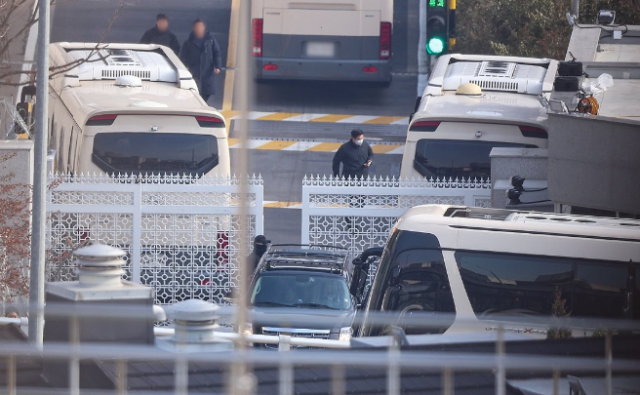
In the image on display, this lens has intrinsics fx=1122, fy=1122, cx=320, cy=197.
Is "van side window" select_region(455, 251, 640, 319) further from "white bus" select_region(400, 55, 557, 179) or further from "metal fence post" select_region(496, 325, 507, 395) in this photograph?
"white bus" select_region(400, 55, 557, 179)

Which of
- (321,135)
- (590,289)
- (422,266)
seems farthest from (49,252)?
(321,135)

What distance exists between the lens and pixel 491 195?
13.2 metres

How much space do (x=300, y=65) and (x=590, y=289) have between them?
13485 mm

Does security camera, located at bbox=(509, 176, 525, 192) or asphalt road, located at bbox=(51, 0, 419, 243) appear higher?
asphalt road, located at bbox=(51, 0, 419, 243)

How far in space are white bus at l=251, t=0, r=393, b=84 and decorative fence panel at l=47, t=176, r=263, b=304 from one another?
7.14 meters

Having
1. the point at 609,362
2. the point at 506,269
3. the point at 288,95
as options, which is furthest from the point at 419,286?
the point at 288,95

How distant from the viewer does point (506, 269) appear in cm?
828

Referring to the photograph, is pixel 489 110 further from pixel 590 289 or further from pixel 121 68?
pixel 590 289

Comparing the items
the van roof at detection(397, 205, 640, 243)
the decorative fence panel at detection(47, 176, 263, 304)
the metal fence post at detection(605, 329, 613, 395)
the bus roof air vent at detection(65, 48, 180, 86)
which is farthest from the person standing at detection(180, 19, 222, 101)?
the metal fence post at detection(605, 329, 613, 395)

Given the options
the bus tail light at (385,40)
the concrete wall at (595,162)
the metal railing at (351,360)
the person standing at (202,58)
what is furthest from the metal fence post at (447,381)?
the bus tail light at (385,40)

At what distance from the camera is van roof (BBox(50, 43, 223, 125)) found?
527 inches

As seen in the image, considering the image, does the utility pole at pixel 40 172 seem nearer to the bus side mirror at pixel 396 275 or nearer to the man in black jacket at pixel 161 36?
the bus side mirror at pixel 396 275

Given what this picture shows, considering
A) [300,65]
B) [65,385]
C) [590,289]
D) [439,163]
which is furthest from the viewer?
[300,65]

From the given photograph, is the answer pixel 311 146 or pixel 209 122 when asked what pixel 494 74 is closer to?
pixel 209 122
